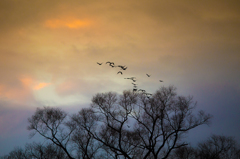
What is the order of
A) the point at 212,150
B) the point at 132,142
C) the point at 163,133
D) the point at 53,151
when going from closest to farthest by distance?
the point at 163,133, the point at 132,142, the point at 53,151, the point at 212,150

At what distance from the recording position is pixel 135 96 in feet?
85.4

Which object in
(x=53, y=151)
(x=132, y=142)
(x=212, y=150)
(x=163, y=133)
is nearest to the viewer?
(x=163, y=133)

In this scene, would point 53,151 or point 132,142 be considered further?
point 53,151

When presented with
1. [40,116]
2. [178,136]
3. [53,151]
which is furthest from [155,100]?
[53,151]

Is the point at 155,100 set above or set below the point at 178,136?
above

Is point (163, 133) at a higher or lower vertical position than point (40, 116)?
lower

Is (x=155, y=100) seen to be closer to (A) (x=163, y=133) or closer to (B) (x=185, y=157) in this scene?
(A) (x=163, y=133)

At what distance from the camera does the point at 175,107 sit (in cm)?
2481

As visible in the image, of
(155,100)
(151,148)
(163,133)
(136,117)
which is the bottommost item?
(151,148)

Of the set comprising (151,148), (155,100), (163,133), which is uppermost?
(155,100)

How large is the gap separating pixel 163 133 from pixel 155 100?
3.88 m

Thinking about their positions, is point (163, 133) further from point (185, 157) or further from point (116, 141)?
point (185, 157)

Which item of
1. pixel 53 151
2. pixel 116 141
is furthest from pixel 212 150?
pixel 53 151

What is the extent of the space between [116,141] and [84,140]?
422 cm
